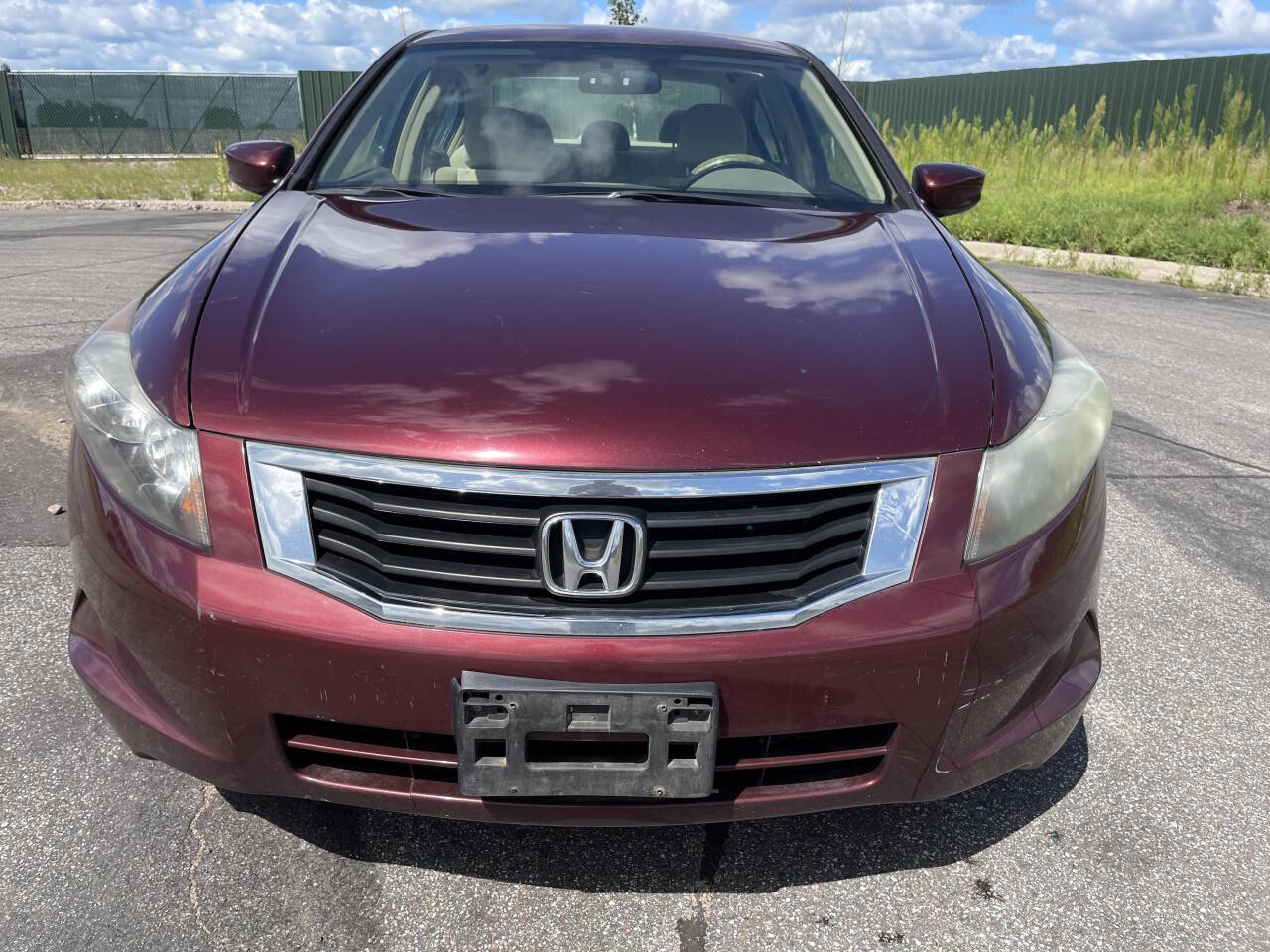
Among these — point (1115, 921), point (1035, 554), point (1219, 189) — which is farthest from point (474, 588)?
point (1219, 189)

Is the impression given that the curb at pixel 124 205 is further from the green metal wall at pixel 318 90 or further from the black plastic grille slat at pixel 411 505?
the black plastic grille slat at pixel 411 505

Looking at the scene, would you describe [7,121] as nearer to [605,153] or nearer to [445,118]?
[445,118]

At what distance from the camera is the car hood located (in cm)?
153

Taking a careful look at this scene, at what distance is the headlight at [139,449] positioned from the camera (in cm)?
157

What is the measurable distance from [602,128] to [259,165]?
101 centimetres

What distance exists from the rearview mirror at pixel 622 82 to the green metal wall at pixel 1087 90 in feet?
54.2

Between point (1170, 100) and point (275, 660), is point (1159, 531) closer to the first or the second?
point (275, 660)

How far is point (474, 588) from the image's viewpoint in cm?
153

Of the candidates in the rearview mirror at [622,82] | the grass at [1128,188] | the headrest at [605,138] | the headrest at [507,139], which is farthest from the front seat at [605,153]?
the grass at [1128,188]

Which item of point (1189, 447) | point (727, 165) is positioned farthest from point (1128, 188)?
point (727, 165)

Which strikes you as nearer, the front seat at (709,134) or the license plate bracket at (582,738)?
the license plate bracket at (582,738)

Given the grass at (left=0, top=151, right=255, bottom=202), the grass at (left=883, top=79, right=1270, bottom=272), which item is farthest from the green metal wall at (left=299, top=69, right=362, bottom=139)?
the grass at (left=883, top=79, right=1270, bottom=272)

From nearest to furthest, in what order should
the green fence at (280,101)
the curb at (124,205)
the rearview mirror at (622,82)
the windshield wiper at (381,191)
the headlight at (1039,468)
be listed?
the headlight at (1039,468) → the windshield wiper at (381,191) → the rearview mirror at (622,82) → the curb at (124,205) → the green fence at (280,101)

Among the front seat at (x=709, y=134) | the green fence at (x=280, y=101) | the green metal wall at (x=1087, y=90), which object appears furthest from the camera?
the green fence at (x=280, y=101)
